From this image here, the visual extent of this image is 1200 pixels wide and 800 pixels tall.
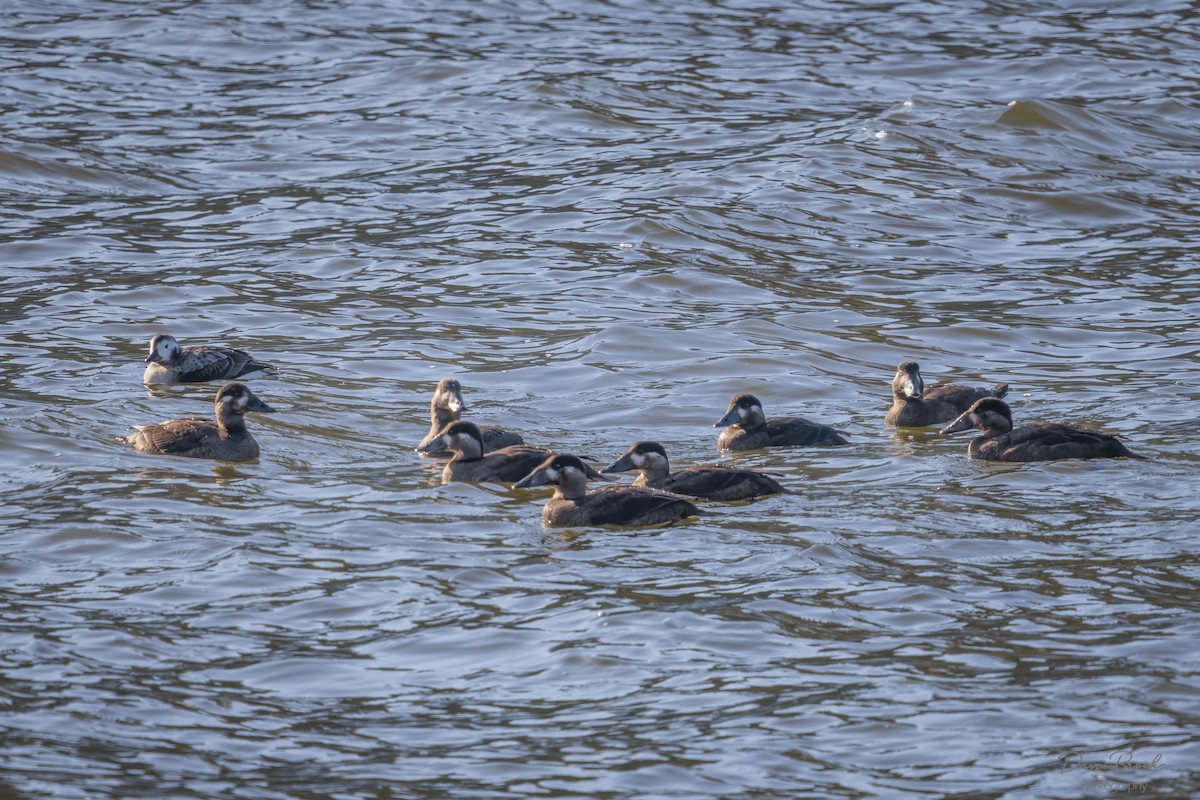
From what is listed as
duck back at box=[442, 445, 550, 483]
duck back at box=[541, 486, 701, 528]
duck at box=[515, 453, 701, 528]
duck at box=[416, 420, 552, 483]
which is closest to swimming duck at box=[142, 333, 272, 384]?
duck at box=[416, 420, 552, 483]

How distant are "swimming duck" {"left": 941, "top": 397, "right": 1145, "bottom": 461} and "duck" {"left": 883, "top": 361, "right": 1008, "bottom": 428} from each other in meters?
0.71

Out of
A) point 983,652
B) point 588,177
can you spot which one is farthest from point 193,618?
point 588,177

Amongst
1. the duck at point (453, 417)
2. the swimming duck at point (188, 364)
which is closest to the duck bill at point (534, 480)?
the duck at point (453, 417)

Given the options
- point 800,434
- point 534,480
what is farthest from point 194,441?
point 800,434

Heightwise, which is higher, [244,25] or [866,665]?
[244,25]

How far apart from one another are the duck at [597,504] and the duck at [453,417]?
185 cm

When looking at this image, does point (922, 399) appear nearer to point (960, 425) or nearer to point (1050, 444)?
point (960, 425)

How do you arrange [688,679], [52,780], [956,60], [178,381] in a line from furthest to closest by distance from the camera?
[956,60]
[178,381]
[688,679]
[52,780]

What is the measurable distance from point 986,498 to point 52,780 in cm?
643

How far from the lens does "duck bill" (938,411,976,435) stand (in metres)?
12.8

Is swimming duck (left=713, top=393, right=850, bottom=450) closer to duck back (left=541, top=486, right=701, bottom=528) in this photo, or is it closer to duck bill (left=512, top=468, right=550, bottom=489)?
duck back (left=541, top=486, right=701, bottom=528)

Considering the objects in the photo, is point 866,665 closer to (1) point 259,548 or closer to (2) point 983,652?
(2) point 983,652

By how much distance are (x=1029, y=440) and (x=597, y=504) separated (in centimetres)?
341

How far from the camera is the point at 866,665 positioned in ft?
27.2
